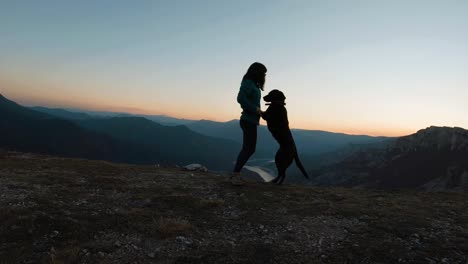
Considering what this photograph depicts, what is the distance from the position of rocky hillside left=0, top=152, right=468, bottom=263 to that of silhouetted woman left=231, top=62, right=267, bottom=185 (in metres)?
1.37

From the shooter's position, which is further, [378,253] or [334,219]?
[334,219]

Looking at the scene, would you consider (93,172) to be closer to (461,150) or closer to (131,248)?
(131,248)

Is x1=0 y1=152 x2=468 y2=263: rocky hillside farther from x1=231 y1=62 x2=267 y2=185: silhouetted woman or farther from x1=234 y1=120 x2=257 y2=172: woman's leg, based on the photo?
x1=231 y1=62 x2=267 y2=185: silhouetted woman

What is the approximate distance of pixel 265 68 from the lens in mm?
12828

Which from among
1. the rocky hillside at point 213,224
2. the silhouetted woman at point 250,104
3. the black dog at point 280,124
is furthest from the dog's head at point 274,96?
the rocky hillside at point 213,224

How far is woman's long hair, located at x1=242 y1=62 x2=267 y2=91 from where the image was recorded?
12.6 metres

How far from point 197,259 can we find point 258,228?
234cm

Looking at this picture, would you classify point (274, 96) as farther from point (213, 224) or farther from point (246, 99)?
point (213, 224)

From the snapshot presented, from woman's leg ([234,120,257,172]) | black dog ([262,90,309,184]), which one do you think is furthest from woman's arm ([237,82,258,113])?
black dog ([262,90,309,184])

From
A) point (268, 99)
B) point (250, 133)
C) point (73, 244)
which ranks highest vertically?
point (268, 99)

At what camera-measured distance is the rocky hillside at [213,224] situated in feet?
23.7

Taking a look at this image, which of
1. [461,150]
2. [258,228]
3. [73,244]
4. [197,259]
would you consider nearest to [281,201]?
[258,228]

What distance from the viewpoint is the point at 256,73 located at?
497 inches

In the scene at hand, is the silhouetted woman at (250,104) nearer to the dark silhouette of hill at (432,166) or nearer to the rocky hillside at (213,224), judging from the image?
the rocky hillside at (213,224)
